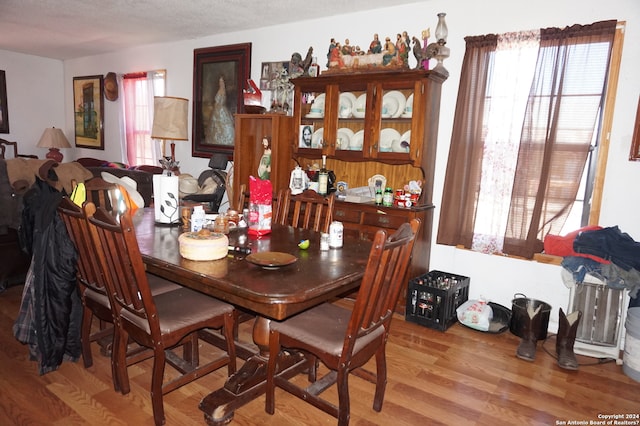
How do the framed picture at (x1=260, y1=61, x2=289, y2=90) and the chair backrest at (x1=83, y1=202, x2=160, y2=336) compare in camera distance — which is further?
the framed picture at (x1=260, y1=61, x2=289, y2=90)

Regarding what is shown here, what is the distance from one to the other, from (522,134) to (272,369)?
2305 mm

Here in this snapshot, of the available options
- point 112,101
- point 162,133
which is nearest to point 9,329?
point 162,133

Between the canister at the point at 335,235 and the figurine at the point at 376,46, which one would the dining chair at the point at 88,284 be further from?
the figurine at the point at 376,46

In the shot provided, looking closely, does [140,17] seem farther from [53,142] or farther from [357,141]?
[53,142]

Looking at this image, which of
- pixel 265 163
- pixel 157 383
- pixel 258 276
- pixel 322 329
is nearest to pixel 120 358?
pixel 157 383

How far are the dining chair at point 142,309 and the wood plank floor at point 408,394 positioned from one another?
0.17 meters

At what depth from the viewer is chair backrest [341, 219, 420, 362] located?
1525mm

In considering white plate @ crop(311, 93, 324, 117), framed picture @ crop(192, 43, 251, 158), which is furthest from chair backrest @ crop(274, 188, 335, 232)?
framed picture @ crop(192, 43, 251, 158)

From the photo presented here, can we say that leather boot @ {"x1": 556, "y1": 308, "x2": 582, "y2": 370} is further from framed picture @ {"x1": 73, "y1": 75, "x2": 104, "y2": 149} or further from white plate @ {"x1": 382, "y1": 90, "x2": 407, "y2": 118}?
framed picture @ {"x1": 73, "y1": 75, "x2": 104, "y2": 149}

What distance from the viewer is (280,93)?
13.6ft

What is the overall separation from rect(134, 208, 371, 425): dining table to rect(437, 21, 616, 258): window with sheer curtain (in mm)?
1361

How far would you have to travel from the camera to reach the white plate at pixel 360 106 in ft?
11.3

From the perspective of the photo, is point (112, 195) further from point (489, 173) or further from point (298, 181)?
point (489, 173)

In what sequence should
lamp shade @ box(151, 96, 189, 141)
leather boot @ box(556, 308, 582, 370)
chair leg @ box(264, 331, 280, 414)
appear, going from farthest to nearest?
lamp shade @ box(151, 96, 189, 141) → leather boot @ box(556, 308, 582, 370) → chair leg @ box(264, 331, 280, 414)
